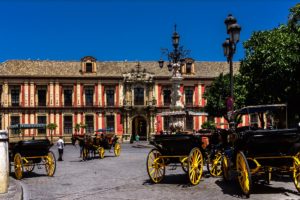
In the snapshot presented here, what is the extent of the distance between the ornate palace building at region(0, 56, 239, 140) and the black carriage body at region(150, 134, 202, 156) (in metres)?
35.6

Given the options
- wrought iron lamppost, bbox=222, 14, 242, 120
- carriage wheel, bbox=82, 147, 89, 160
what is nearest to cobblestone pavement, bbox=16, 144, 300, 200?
wrought iron lamppost, bbox=222, 14, 242, 120

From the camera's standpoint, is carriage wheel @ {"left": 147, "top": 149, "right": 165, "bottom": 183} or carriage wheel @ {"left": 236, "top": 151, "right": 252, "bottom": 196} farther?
carriage wheel @ {"left": 147, "top": 149, "right": 165, "bottom": 183}

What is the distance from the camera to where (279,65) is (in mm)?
20312

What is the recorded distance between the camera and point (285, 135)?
26.1 feet

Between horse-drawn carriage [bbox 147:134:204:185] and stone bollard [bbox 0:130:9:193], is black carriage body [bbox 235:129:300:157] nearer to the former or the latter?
horse-drawn carriage [bbox 147:134:204:185]

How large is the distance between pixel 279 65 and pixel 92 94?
29806 mm

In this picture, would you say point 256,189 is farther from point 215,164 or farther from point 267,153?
point 215,164

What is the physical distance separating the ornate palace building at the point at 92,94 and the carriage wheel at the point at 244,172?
123 feet

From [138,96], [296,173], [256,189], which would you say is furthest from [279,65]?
[138,96]

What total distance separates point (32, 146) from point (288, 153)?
7881mm

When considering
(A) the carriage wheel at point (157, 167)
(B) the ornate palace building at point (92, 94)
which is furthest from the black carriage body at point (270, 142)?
(B) the ornate palace building at point (92, 94)

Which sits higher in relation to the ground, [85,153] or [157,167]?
[157,167]

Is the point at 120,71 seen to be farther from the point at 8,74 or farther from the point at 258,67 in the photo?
the point at 258,67

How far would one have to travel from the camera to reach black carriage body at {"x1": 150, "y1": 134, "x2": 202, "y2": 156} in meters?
9.90
